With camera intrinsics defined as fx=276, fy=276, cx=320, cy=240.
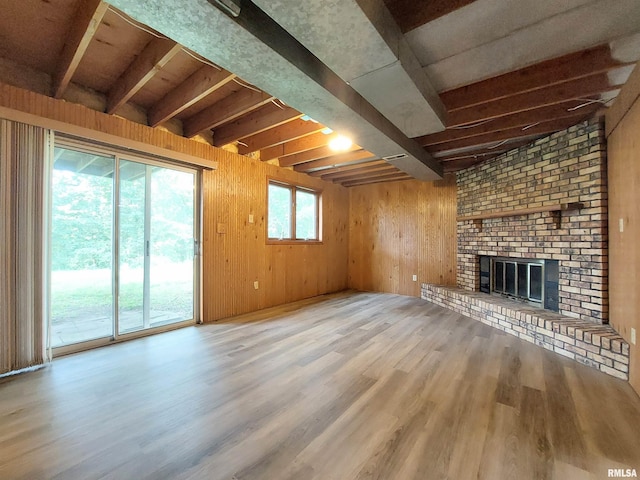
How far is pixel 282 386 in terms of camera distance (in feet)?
6.91

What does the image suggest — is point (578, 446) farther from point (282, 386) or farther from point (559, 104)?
point (559, 104)

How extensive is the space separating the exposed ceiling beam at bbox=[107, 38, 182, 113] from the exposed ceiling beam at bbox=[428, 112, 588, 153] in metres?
3.20

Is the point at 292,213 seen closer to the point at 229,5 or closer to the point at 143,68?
the point at 143,68

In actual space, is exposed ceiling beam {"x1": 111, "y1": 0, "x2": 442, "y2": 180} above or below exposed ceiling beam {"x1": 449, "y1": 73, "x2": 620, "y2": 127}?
below

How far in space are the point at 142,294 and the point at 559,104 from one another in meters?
4.80

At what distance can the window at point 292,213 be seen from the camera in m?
4.84

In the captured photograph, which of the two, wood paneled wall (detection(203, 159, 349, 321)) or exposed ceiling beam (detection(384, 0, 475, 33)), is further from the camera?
wood paneled wall (detection(203, 159, 349, 321))

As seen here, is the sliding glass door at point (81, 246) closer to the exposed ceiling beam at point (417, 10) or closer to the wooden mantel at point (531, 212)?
the exposed ceiling beam at point (417, 10)

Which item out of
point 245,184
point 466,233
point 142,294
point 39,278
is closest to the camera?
point 39,278

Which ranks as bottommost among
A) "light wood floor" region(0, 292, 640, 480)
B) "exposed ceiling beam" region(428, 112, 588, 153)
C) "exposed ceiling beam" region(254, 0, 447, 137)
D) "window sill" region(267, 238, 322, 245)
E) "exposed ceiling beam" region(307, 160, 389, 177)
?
"light wood floor" region(0, 292, 640, 480)

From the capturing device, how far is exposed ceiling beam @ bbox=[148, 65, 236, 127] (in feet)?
7.55

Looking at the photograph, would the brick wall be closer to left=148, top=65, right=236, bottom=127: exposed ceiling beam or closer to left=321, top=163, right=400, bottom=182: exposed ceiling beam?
left=321, top=163, right=400, bottom=182: exposed ceiling beam

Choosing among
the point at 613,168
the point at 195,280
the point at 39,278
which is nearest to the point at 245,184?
the point at 195,280

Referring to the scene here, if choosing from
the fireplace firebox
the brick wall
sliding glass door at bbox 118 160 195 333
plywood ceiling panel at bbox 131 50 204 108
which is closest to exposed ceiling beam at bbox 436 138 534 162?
the brick wall
